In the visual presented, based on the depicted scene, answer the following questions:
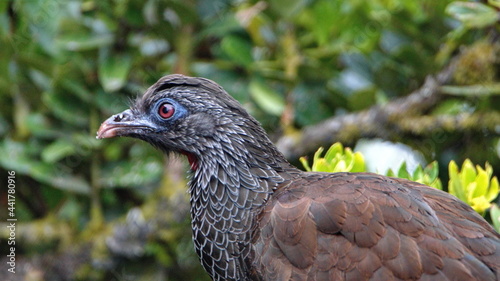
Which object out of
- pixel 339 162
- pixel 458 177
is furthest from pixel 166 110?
pixel 458 177

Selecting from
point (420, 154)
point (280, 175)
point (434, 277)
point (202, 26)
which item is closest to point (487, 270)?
point (434, 277)

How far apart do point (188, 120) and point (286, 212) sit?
90 cm

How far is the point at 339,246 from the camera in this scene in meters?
3.37

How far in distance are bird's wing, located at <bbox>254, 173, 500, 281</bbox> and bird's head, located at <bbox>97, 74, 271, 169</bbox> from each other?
2.04 ft

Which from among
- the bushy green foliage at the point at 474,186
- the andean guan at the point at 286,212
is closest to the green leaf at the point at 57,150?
the andean guan at the point at 286,212

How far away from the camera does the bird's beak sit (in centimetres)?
419

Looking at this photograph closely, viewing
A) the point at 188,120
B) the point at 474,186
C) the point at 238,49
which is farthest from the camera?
the point at 238,49

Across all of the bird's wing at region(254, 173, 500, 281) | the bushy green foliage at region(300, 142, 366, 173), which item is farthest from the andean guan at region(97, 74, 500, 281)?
the bushy green foliage at region(300, 142, 366, 173)

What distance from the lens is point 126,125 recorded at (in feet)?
13.8

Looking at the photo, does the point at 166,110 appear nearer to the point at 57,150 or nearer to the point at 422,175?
the point at 422,175

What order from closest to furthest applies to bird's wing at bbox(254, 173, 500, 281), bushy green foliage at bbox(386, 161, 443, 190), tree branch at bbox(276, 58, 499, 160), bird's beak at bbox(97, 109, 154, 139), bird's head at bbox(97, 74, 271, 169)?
bird's wing at bbox(254, 173, 500, 281) → bushy green foliage at bbox(386, 161, 443, 190) → bird's head at bbox(97, 74, 271, 169) → bird's beak at bbox(97, 109, 154, 139) → tree branch at bbox(276, 58, 499, 160)

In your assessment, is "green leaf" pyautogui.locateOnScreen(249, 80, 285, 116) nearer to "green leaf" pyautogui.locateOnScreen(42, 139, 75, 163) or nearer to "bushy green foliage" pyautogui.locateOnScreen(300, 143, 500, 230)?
"green leaf" pyautogui.locateOnScreen(42, 139, 75, 163)

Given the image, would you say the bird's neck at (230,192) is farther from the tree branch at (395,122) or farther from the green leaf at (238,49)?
the green leaf at (238,49)

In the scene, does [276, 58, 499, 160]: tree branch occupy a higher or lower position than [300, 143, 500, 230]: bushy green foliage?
higher
